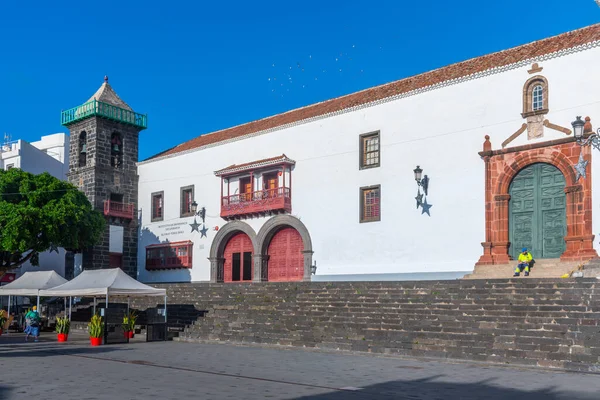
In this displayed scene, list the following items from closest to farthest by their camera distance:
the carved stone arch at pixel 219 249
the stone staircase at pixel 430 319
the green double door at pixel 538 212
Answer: the stone staircase at pixel 430 319
the green double door at pixel 538 212
the carved stone arch at pixel 219 249

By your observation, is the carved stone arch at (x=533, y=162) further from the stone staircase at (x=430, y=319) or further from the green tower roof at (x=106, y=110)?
the green tower roof at (x=106, y=110)

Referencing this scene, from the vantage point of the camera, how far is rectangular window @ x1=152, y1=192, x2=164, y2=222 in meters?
34.5

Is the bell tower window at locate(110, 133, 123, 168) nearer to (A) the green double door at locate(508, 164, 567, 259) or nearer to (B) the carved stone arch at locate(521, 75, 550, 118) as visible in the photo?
(A) the green double door at locate(508, 164, 567, 259)

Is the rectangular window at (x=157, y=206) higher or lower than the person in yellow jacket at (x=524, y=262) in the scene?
higher

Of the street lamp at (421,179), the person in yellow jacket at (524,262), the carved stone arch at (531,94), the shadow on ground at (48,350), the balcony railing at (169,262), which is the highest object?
the carved stone arch at (531,94)

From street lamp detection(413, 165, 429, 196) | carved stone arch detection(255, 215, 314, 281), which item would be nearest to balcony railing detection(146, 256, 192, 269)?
carved stone arch detection(255, 215, 314, 281)

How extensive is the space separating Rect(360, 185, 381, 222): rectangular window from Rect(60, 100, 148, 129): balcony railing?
1545cm

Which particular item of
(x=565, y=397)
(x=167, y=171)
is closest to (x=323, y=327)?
(x=565, y=397)

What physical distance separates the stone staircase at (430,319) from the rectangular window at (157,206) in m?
11.6

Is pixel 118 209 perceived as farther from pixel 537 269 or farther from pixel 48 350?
pixel 537 269

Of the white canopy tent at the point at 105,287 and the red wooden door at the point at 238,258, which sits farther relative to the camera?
the red wooden door at the point at 238,258

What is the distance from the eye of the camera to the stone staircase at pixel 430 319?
1516 centimetres

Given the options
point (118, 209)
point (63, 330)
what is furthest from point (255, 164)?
point (63, 330)

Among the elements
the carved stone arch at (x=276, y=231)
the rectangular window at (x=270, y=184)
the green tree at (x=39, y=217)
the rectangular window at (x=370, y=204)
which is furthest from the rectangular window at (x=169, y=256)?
the rectangular window at (x=370, y=204)
